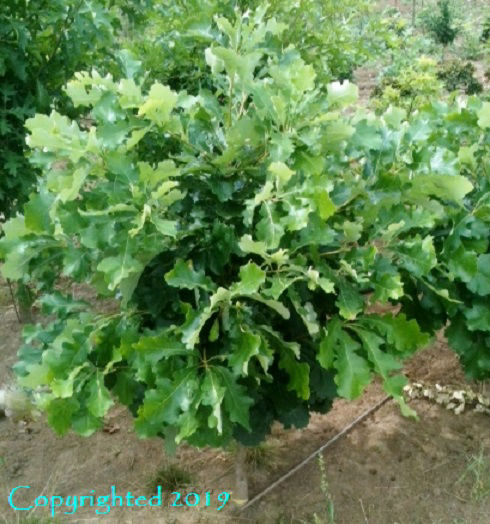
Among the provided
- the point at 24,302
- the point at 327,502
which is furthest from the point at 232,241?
the point at 24,302

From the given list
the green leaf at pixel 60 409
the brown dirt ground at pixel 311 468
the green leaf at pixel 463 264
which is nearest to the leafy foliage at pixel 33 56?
the brown dirt ground at pixel 311 468

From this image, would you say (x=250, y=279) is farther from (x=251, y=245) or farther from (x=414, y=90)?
(x=414, y=90)

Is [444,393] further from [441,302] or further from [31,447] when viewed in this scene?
[31,447]

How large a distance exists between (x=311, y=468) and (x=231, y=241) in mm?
1629

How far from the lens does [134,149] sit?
85.2 inches

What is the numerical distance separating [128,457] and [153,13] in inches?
113

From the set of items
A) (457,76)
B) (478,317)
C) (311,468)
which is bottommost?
(457,76)

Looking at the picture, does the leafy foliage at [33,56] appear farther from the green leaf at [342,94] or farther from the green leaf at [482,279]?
the green leaf at [482,279]

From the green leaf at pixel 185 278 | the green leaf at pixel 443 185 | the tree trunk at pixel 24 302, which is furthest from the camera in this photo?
the tree trunk at pixel 24 302

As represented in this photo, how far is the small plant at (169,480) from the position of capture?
314 cm

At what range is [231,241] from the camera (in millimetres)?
2049

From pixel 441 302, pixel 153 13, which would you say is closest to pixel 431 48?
pixel 153 13

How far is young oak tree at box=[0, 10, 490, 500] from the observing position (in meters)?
1.90

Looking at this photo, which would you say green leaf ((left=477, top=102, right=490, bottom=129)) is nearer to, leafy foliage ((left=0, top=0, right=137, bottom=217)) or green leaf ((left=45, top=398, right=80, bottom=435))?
green leaf ((left=45, top=398, right=80, bottom=435))
